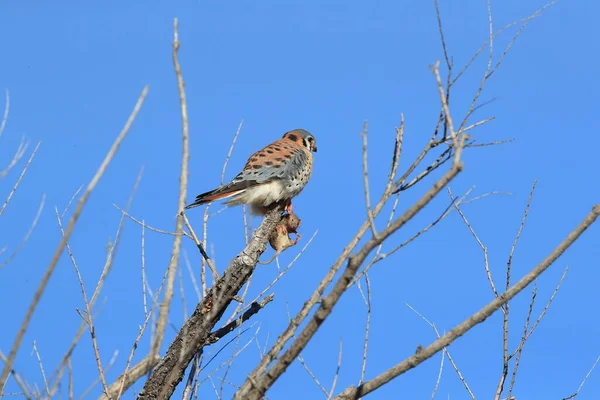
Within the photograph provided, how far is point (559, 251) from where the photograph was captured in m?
2.61

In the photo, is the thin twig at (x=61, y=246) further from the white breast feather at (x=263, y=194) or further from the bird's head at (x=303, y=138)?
the bird's head at (x=303, y=138)

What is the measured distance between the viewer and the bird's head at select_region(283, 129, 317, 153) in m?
6.34

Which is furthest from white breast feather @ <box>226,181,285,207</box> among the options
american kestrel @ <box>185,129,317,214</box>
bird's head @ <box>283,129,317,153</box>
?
bird's head @ <box>283,129,317,153</box>

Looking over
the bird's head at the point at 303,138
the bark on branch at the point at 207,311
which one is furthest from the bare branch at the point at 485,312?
the bird's head at the point at 303,138

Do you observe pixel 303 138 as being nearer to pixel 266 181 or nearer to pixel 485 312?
pixel 266 181

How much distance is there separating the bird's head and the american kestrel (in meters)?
0.49

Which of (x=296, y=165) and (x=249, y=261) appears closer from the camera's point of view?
(x=249, y=261)

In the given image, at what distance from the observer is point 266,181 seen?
212 inches

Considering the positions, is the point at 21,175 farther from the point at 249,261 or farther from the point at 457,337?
the point at 457,337

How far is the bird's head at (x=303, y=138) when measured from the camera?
6.34m

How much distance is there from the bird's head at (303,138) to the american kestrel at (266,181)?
0.49 meters

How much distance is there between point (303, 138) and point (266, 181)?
1.11 m

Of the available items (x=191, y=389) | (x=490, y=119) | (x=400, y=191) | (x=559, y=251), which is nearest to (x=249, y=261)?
(x=191, y=389)

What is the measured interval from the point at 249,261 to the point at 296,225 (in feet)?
2.75
